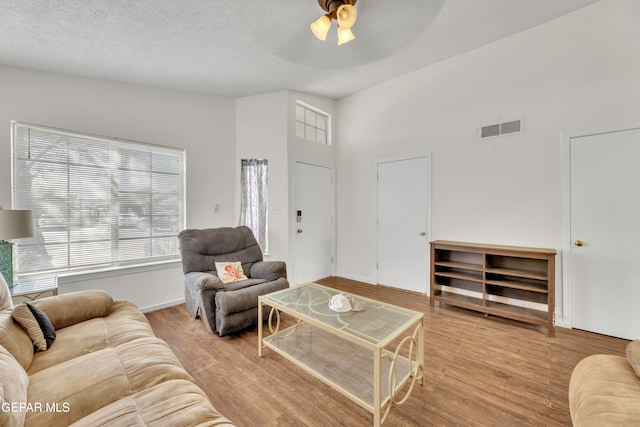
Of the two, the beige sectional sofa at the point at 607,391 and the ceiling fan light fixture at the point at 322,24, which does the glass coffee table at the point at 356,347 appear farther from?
the ceiling fan light fixture at the point at 322,24

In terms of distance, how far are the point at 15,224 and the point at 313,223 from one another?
10.4ft

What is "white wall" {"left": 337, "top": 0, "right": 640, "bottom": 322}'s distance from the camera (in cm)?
242

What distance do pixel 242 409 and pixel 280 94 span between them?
3.67 meters

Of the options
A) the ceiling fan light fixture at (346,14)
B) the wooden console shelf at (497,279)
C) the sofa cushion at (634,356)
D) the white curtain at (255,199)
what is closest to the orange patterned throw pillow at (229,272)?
the white curtain at (255,199)

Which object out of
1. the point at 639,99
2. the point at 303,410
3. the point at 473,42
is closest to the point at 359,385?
the point at 303,410

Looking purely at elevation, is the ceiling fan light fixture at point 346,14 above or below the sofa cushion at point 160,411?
above

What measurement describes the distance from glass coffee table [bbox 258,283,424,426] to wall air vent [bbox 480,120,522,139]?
2445 mm

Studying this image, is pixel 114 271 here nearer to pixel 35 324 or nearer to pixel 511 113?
pixel 35 324

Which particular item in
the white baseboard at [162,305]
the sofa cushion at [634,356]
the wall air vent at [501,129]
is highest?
the wall air vent at [501,129]

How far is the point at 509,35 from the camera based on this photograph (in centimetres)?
288

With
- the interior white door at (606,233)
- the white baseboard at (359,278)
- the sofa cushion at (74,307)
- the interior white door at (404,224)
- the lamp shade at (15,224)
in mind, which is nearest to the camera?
the sofa cushion at (74,307)

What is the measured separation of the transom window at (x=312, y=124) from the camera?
4000 millimetres

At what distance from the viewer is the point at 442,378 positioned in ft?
6.09

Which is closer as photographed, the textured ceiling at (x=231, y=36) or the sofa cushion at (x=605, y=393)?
the sofa cushion at (x=605, y=393)
